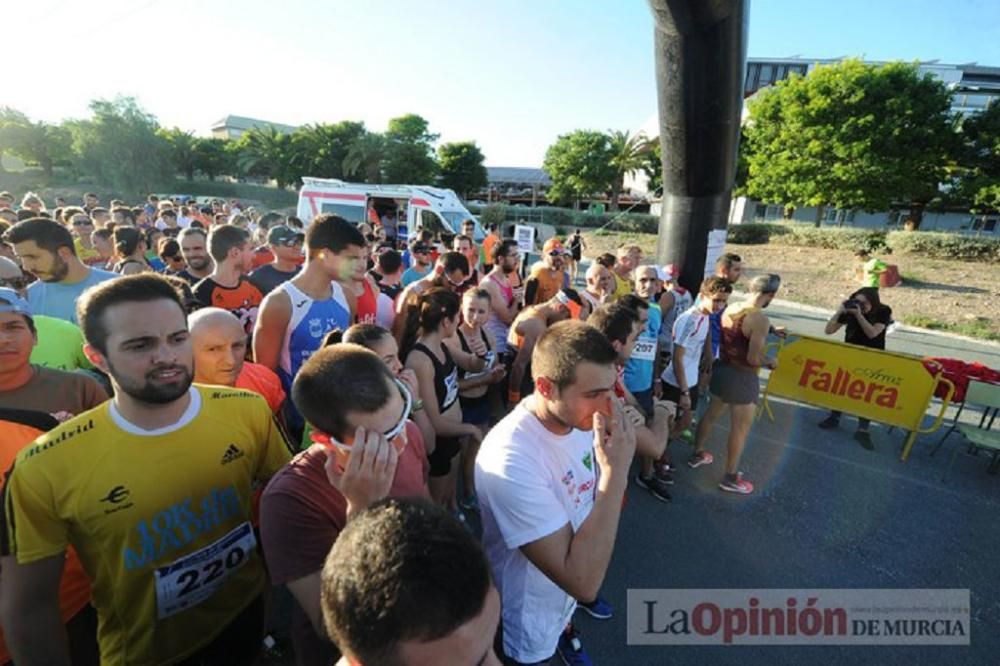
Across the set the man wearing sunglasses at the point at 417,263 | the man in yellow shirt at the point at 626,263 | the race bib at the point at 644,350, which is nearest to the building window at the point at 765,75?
the man in yellow shirt at the point at 626,263

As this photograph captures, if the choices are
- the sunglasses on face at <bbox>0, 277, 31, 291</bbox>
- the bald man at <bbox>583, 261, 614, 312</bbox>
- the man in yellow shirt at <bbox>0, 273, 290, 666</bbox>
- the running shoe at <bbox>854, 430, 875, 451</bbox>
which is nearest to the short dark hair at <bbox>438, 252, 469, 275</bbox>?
the bald man at <bbox>583, 261, 614, 312</bbox>

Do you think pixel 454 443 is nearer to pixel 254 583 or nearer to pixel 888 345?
pixel 254 583

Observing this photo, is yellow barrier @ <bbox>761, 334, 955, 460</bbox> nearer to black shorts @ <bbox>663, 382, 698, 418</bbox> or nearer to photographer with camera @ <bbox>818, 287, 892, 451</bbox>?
photographer with camera @ <bbox>818, 287, 892, 451</bbox>

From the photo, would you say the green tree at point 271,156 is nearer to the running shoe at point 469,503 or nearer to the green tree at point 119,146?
the green tree at point 119,146

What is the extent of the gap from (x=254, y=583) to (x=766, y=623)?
10.4 feet

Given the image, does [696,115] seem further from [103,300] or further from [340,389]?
[103,300]

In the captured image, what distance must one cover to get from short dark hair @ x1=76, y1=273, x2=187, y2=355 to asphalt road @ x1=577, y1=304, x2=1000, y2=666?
2973mm

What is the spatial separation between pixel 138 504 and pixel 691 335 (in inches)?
166

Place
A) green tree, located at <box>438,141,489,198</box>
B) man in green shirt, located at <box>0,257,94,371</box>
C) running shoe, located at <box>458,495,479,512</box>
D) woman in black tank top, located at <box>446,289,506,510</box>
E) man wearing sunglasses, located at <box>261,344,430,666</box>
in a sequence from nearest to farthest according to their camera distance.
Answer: man wearing sunglasses, located at <box>261,344,430,666</box>
man in green shirt, located at <box>0,257,94,371</box>
woman in black tank top, located at <box>446,289,506,510</box>
running shoe, located at <box>458,495,479,512</box>
green tree, located at <box>438,141,489,198</box>

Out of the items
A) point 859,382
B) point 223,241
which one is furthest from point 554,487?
point 859,382

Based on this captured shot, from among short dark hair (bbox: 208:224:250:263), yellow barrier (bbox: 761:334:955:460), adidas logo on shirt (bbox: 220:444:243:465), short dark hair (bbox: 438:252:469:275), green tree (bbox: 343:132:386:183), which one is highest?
green tree (bbox: 343:132:386:183)

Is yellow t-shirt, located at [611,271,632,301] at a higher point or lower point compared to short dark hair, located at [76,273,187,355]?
lower

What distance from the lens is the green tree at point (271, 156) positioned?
49.2 metres

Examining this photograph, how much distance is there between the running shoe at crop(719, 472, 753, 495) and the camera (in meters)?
4.42
